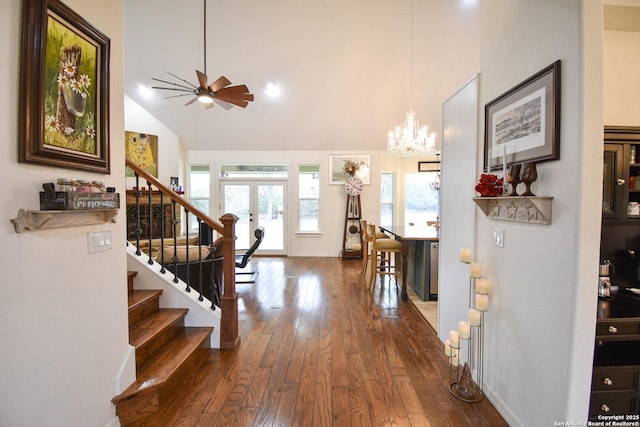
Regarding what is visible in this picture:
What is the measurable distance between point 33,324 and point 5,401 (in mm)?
279

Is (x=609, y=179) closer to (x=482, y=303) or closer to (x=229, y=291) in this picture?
(x=482, y=303)

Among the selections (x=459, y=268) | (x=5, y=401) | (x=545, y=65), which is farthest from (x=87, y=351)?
(x=545, y=65)

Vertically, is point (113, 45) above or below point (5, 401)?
above

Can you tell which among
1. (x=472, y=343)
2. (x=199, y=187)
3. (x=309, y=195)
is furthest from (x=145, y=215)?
(x=472, y=343)

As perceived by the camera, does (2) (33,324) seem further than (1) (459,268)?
No

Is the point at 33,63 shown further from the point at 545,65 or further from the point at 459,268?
the point at 459,268

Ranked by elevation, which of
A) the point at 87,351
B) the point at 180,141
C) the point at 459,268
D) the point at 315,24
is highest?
the point at 315,24

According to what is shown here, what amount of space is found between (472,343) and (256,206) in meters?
5.74

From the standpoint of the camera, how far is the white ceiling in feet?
13.0

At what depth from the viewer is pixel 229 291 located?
2.57m

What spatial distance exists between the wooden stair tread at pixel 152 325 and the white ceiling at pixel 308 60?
13.2ft

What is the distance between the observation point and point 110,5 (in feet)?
5.29

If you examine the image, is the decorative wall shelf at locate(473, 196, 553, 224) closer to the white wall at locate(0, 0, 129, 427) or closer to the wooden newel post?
the wooden newel post

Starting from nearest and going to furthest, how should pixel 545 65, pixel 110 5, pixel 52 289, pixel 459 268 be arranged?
pixel 52 289 → pixel 545 65 → pixel 110 5 → pixel 459 268
